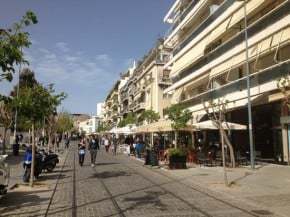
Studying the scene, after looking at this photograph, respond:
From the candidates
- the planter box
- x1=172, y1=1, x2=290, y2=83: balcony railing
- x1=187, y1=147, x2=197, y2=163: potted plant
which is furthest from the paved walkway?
x1=172, y1=1, x2=290, y2=83: balcony railing

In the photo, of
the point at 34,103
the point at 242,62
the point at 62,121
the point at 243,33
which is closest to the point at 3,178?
the point at 34,103

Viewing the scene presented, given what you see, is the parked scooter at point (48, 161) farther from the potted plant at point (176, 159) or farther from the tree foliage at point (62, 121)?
the tree foliage at point (62, 121)

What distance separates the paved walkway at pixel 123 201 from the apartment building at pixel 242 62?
38.1ft

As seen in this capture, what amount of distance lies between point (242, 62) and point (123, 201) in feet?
64.3

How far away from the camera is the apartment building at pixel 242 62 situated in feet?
83.5

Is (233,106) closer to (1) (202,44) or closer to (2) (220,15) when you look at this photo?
(2) (220,15)

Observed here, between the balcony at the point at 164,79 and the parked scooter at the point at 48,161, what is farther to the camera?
the balcony at the point at 164,79

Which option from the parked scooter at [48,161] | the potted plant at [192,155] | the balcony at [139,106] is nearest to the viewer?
the parked scooter at [48,161]

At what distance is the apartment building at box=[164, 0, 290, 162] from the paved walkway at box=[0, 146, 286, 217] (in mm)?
11604

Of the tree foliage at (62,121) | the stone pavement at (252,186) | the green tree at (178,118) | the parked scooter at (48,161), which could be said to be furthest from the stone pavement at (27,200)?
the tree foliage at (62,121)

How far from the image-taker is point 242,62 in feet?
97.3

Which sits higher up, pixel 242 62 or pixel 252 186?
pixel 242 62

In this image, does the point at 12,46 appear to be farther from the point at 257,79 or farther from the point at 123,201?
the point at 257,79

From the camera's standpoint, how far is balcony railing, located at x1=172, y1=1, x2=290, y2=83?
976 inches
